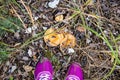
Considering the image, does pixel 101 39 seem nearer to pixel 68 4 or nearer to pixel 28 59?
pixel 68 4

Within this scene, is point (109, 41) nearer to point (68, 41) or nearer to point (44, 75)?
point (68, 41)

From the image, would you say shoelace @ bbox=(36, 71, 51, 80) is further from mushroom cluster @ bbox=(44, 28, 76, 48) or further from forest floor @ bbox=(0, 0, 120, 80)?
mushroom cluster @ bbox=(44, 28, 76, 48)

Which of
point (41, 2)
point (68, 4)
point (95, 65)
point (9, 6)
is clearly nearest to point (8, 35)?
point (9, 6)

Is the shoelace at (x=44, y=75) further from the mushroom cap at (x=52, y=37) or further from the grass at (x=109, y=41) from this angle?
the grass at (x=109, y=41)

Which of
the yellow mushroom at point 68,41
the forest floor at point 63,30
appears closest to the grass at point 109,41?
the forest floor at point 63,30

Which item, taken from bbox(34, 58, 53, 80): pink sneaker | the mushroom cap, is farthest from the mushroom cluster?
bbox(34, 58, 53, 80): pink sneaker
